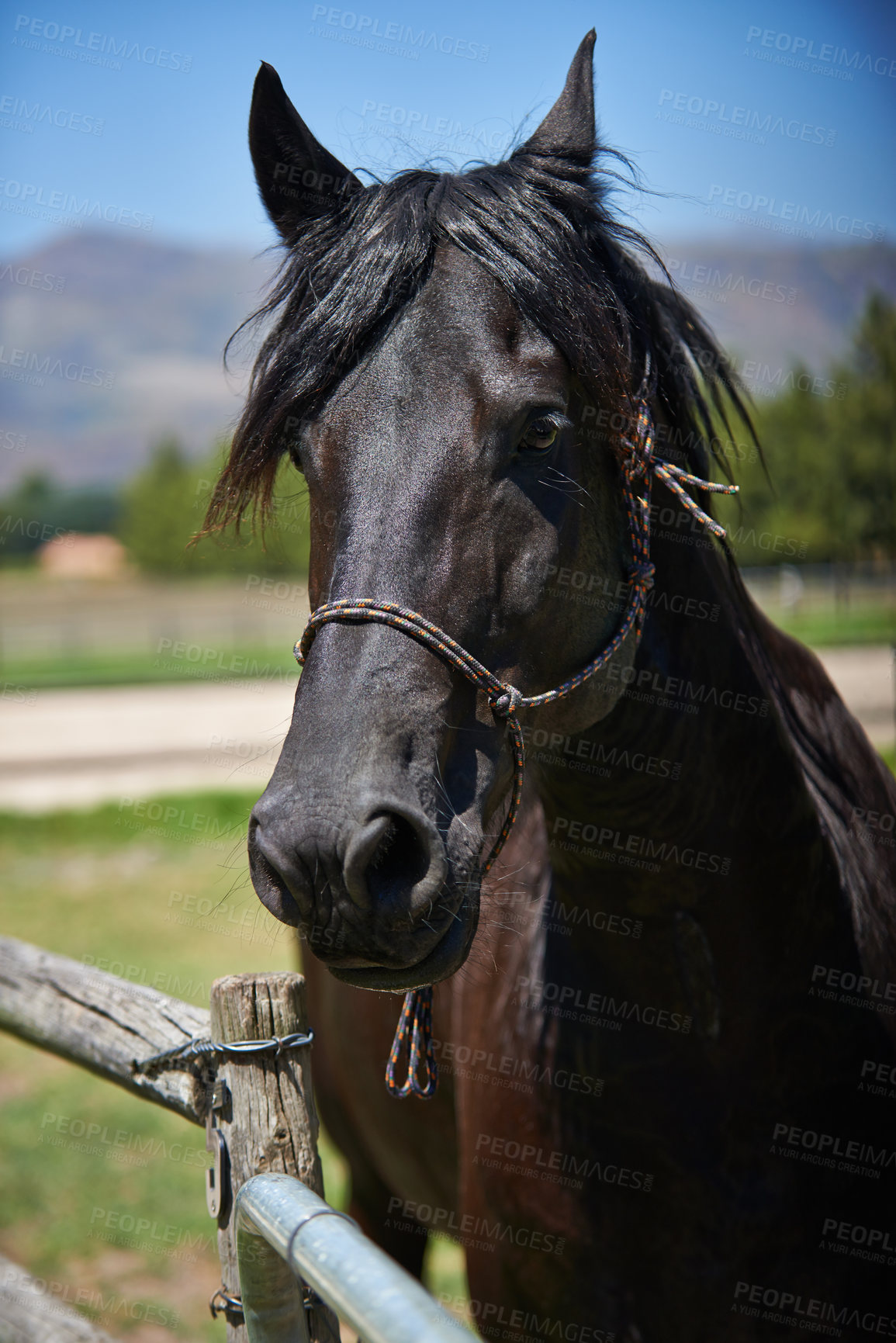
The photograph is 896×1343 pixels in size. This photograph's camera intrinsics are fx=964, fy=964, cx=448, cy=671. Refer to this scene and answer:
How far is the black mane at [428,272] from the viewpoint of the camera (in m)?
1.62

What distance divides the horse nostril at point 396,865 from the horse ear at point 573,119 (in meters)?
1.34

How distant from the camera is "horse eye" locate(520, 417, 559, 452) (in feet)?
5.19

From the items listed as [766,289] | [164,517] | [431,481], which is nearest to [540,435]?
[431,481]

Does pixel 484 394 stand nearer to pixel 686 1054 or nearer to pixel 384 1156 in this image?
pixel 686 1054

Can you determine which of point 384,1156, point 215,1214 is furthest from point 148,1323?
point 215,1214

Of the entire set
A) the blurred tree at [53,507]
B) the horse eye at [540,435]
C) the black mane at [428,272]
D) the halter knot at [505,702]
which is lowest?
the halter knot at [505,702]

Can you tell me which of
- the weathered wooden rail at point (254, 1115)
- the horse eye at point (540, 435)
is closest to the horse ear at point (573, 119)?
the horse eye at point (540, 435)

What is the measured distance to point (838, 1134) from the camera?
6.17ft

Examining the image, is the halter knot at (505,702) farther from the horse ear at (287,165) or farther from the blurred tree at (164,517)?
the blurred tree at (164,517)

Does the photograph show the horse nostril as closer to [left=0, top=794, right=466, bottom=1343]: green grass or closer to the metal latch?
[left=0, top=794, right=466, bottom=1343]: green grass

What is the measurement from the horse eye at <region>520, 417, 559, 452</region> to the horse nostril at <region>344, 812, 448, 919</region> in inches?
26.1

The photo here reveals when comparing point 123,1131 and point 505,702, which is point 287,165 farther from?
point 123,1131

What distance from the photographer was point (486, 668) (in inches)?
60.3

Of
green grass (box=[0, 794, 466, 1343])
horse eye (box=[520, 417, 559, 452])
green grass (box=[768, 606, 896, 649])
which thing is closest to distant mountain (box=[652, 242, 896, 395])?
horse eye (box=[520, 417, 559, 452])
